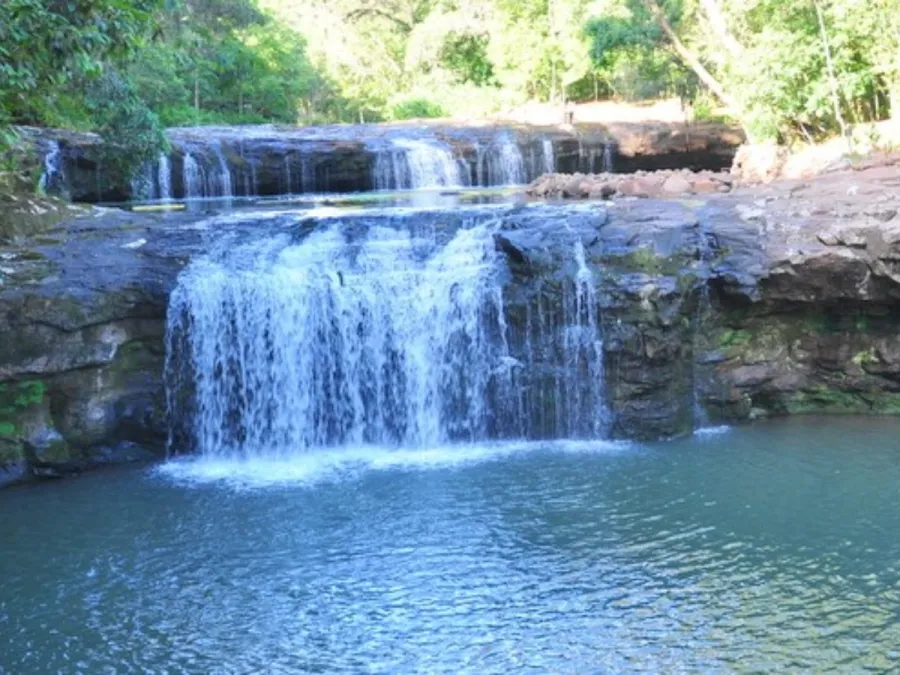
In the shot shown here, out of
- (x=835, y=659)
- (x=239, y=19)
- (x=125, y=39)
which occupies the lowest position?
(x=835, y=659)

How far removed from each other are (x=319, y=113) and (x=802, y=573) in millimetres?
34497

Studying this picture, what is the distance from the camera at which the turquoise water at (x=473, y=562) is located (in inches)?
255

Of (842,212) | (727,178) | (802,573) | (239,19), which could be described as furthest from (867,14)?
(239,19)

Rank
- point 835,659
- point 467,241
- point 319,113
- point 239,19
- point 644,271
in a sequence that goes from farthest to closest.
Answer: point 319,113
point 239,19
point 467,241
point 644,271
point 835,659

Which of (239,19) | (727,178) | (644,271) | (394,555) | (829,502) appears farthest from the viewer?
(239,19)

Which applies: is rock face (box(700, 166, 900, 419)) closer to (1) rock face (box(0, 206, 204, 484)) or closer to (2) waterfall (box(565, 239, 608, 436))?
(2) waterfall (box(565, 239, 608, 436))

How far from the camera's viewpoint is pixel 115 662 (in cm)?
649

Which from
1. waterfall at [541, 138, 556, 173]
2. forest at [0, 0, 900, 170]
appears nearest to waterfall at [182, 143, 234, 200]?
forest at [0, 0, 900, 170]

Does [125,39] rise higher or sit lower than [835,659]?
higher

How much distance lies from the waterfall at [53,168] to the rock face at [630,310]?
14.4ft

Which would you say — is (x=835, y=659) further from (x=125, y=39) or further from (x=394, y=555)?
(x=125, y=39)

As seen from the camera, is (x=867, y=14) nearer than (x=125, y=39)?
No

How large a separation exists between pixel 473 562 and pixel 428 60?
2972 cm

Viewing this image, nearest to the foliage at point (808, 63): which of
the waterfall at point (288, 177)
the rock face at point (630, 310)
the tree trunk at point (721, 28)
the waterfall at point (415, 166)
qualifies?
the tree trunk at point (721, 28)
